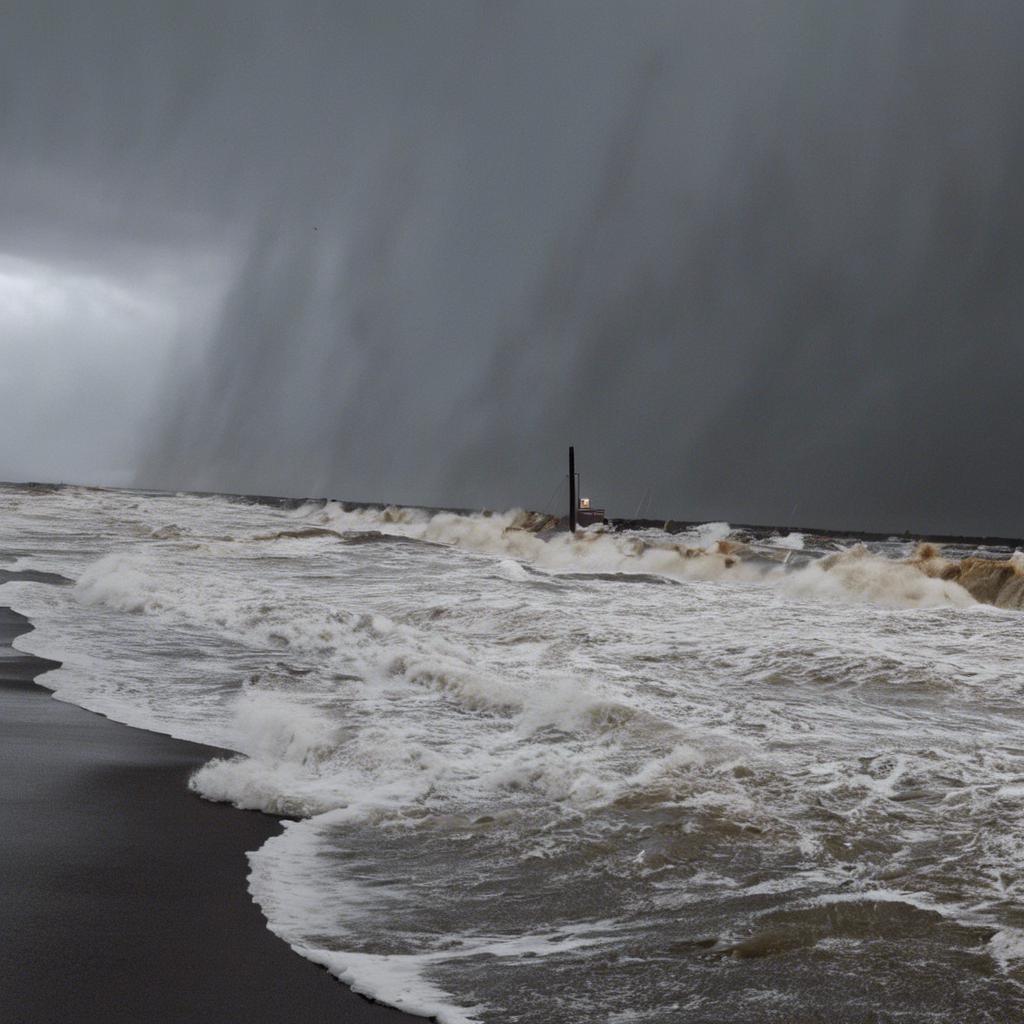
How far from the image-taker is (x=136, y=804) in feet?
17.2

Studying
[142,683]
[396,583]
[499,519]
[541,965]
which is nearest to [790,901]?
[541,965]

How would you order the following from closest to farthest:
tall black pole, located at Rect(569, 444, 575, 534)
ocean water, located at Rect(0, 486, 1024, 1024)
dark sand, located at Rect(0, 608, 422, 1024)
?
dark sand, located at Rect(0, 608, 422, 1024) → ocean water, located at Rect(0, 486, 1024, 1024) → tall black pole, located at Rect(569, 444, 575, 534)

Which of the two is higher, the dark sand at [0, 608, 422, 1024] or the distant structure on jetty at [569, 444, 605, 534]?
the distant structure on jetty at [569, 444, 605, 534]

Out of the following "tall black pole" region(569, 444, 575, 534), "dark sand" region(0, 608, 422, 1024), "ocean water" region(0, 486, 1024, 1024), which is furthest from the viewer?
"tall black pole" region(569, 444, 575, 534)

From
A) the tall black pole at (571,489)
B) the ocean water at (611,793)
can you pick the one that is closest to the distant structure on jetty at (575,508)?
the tall black pole at (571,489)

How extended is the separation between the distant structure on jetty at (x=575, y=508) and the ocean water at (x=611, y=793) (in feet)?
118

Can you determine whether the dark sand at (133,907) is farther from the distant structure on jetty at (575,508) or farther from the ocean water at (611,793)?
the distant structure on jetty at (575,508)

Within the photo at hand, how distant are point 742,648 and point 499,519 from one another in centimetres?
4651

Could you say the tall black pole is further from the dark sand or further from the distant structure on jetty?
the dark sand

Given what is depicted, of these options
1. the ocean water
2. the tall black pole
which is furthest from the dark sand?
the tall black pole

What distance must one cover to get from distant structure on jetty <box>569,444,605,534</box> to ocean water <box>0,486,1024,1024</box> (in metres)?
36.0

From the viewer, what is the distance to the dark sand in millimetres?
3002

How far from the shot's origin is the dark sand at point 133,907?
9.85ft

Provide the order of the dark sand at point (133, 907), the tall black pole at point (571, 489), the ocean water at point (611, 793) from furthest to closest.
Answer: the tall black pole at point (571, 489) → the ocean water at point (611, 793) → the dark sand at point (133, 907)
